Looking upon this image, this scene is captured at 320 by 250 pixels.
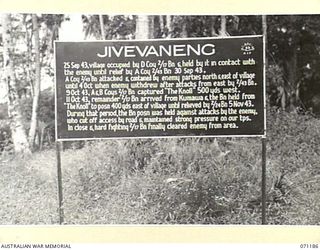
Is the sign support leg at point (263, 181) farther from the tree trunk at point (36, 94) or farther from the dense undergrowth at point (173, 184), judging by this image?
the tree trunk at point (36, 94)

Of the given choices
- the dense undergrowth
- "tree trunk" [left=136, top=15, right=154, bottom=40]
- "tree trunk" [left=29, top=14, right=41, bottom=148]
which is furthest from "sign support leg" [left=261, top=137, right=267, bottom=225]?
"tree trunk" [left=29, top=14, right=41, bottom=148]

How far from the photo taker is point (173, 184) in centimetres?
315

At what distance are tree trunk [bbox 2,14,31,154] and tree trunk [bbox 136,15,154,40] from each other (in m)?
0.64

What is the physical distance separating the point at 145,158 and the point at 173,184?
0.65ft

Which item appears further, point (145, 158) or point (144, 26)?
point (145, 158)

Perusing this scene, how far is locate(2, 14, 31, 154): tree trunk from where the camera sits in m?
3.15

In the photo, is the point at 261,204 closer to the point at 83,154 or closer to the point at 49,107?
the point at 83,154

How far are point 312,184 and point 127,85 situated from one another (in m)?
1.05

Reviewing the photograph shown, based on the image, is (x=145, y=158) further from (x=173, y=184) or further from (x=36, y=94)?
(x=36, y=94)

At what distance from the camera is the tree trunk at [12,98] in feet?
10.3

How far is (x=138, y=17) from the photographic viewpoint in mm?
3100

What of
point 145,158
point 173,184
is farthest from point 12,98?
point 173,184
